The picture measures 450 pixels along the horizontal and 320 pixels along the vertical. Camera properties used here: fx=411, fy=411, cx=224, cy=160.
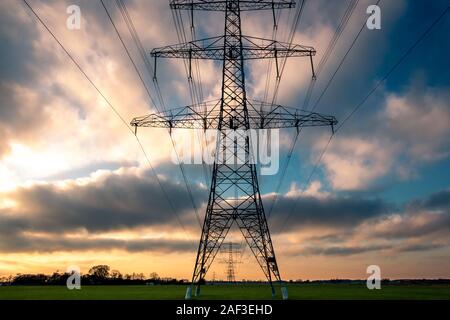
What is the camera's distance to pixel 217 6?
3975 centimetres

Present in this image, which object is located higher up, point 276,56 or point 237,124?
point 276,56

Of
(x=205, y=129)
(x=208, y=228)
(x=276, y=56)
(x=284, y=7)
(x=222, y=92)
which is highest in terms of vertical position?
(x=284, y=7)
